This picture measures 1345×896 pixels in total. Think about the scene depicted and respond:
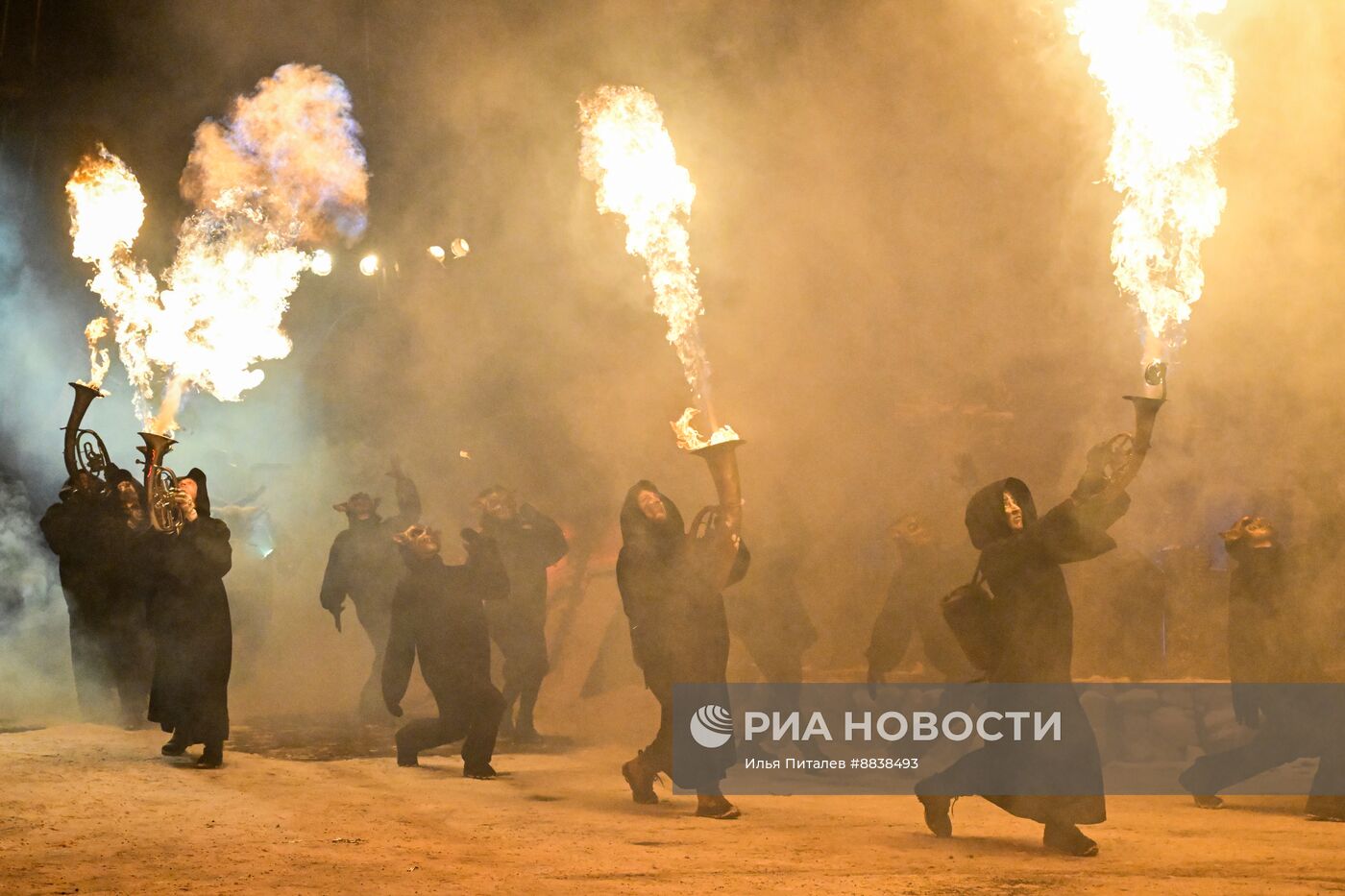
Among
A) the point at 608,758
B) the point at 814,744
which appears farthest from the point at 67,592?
the point at 814,744

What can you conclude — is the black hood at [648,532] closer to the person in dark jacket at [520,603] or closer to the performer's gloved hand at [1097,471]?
the performer's gloved hand at [1097,471]

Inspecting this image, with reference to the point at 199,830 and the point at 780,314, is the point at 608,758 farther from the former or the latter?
the point at 780,314

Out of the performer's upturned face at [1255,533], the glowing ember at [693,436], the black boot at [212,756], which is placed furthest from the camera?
the black boot at [212,756]

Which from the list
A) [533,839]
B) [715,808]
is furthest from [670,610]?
[533,839]

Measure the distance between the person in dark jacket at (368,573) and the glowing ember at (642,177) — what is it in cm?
375

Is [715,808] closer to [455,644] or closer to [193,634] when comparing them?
[455,644]

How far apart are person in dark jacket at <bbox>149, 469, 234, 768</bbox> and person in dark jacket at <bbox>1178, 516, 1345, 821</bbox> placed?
607 centimetres

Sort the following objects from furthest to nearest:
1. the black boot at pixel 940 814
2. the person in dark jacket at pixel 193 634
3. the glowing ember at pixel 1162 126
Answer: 1. the person in dark jacket at pixel 193 634
2. the glowing ember at pixel 1162 126
3. the black boot at pixel 940 814

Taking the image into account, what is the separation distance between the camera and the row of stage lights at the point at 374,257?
14.8 meters

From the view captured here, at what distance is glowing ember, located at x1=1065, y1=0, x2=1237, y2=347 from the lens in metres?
7.76

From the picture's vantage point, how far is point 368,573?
11.8 m

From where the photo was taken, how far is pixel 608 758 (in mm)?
9516

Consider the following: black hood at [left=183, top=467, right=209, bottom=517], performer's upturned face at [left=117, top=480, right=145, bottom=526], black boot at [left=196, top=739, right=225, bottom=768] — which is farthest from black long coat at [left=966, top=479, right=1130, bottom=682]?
performer's upturned face at [left=117, top=480, right=145, bottom=526]

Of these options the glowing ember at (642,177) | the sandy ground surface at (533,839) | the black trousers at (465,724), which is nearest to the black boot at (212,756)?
the sandy ground surface at (533,839)
